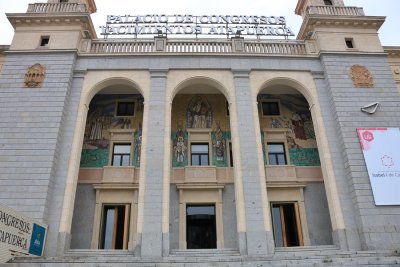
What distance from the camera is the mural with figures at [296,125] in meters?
→ 18.6

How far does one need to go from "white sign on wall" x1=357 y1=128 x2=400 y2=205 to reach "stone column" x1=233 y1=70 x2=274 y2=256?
5.10 metres

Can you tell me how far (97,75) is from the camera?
696 inches

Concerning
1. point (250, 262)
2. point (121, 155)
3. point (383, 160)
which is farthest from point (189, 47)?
point (250, 262)

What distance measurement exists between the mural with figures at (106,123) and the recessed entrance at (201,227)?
167 inches

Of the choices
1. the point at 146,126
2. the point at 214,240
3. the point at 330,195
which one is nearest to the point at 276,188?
the point at 330,195

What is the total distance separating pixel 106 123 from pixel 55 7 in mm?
7822

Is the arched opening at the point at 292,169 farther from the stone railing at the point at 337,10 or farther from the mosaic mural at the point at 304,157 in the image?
the stone railing at the point at 337,10

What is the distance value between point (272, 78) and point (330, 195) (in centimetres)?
695

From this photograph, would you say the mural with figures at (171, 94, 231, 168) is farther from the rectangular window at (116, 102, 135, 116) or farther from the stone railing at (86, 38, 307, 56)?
the stone railing at (86, 38, 307, 56)

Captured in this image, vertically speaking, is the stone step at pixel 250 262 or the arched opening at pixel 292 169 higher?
the arched opening at pixel 292 169

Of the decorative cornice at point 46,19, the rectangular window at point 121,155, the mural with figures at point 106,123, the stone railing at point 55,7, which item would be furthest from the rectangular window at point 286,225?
the stone railing at point 55,7

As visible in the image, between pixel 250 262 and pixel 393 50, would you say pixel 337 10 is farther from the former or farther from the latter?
pixel 250 262

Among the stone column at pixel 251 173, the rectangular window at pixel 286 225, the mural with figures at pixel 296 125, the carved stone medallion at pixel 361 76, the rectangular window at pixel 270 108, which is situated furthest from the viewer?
the rectangular window at pixel 270 108

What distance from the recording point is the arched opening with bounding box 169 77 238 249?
16.5m
